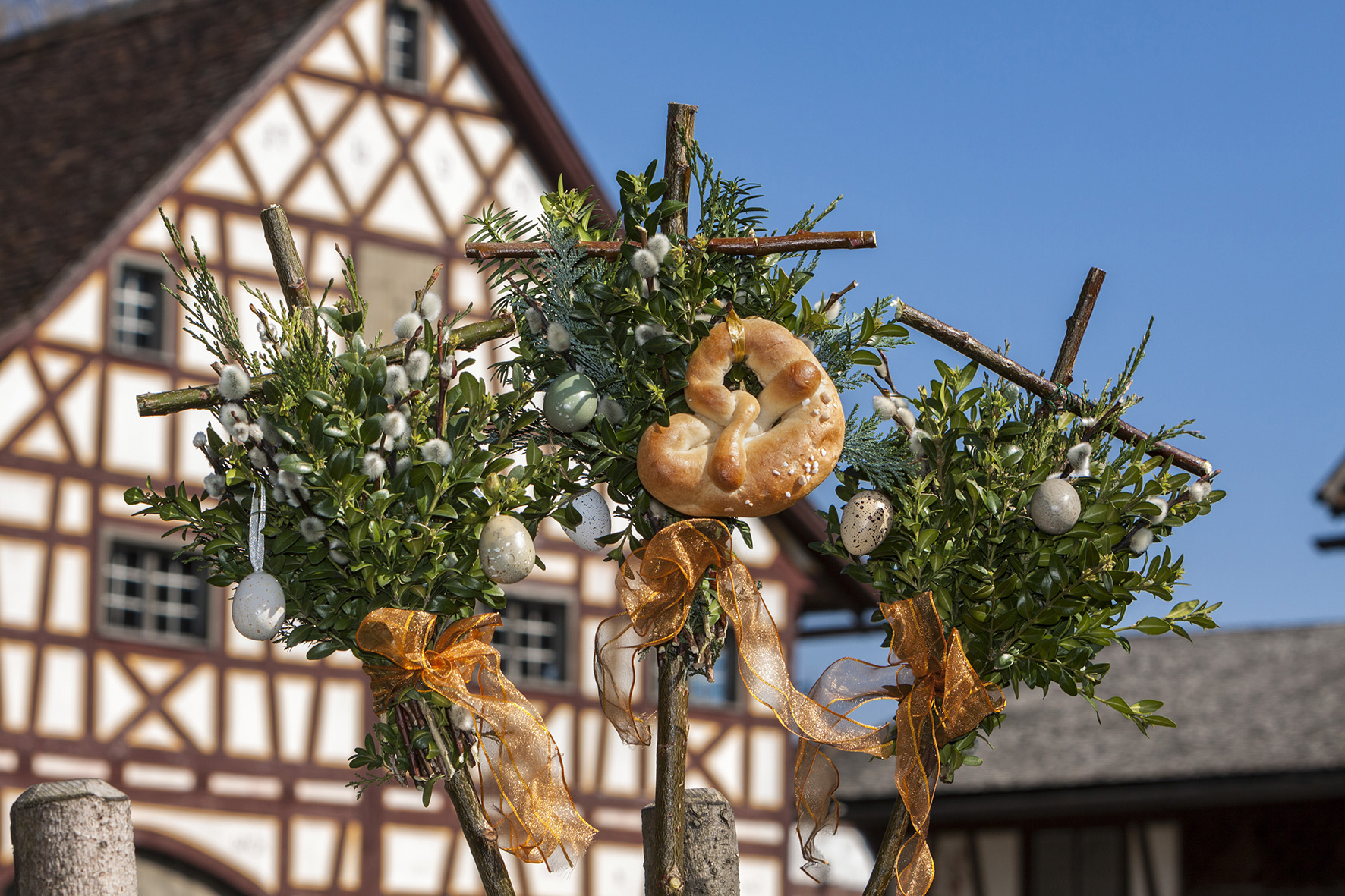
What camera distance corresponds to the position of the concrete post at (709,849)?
12.6 ft

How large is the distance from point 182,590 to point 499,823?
1006 centimetres

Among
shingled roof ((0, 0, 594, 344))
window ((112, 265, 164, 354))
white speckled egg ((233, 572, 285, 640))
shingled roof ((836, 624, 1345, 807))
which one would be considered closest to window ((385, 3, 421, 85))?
shingled roof ((0, 0, 594, 344))

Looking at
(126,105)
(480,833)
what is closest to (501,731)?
(480,833)

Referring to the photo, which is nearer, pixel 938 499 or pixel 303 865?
pixel 938 499

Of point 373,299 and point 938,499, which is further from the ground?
point 373,299

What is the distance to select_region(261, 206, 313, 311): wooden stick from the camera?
3596 mm

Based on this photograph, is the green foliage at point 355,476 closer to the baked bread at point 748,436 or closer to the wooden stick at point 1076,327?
the baked bread at point 748,436

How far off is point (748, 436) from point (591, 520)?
37cm

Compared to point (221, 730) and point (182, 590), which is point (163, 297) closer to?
point (182, 590)

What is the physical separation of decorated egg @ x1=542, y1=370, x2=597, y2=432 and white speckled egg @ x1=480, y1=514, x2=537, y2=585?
0.21 metres

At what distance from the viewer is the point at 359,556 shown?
11.1ft

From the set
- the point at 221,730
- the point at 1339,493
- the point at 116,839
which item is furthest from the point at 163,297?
the point at 116,839

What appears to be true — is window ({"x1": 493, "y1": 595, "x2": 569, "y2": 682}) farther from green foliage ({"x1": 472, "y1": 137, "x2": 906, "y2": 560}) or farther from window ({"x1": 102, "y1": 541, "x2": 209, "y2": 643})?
green foliage ({"x1": 472, "y1": 137, "x2": 906, "y2": 560})

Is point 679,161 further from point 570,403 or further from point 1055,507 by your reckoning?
point 1055,507
